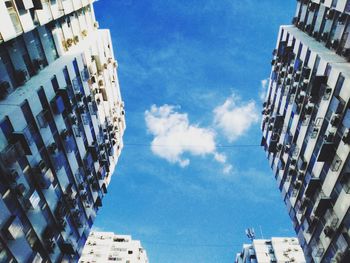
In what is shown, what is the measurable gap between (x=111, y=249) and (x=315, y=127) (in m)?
48.7

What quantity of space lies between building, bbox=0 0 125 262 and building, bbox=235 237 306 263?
3572cm

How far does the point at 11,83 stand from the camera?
17641 millimetres

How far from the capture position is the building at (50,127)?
16203 mm

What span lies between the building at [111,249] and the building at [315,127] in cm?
3714

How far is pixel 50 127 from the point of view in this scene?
2053cm

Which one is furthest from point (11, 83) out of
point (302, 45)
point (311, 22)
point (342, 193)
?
point (311, 22)

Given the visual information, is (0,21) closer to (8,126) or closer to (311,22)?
(8,126)

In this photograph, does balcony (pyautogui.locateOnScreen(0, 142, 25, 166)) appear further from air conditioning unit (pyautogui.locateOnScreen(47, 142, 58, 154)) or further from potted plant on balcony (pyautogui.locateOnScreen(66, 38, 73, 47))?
potted plant on balcony (pyautogui.locateOnScreen(66, 38, 73, 47))

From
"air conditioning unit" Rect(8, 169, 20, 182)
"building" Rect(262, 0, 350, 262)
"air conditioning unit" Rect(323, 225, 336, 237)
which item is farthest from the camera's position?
"air conditioning unit" Rect(323, 225, 336, 237)

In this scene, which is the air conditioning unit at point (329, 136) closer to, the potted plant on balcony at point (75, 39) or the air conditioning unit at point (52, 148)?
the air conditioning unit at point (52, 148)

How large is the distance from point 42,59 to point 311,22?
22.9 metres

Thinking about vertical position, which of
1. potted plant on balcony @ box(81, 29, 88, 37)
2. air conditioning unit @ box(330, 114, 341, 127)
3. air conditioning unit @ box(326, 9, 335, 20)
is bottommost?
air conditioning unit @ box(330, 114, 341, 127)

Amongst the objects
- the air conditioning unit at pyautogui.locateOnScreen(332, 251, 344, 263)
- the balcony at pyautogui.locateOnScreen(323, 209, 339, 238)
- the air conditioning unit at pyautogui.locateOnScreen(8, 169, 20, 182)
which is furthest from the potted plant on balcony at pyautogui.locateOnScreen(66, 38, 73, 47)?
the air conditioning unit at pyautogui.locateOnScreen(332, 251, 344, 263)

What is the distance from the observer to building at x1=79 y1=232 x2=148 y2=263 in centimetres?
5628
